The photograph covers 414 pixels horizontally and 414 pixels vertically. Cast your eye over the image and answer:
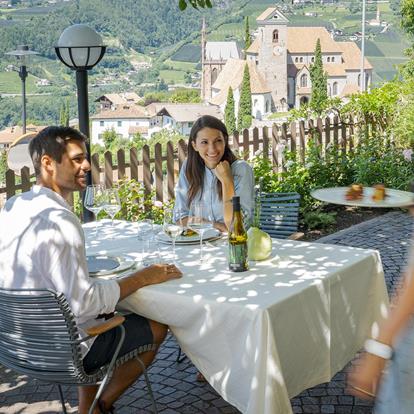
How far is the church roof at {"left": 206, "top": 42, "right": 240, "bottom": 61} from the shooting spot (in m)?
128

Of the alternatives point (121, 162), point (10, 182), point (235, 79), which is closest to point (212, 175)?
point (10, 182)

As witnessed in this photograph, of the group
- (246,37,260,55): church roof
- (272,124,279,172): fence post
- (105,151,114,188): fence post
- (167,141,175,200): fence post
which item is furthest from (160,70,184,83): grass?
(105,151,114,188): fence post

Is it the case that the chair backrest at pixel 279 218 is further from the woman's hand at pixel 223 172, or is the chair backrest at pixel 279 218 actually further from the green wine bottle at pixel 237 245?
the green wine bottle at pixel 237 245

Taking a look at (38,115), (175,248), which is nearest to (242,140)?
(175,248)

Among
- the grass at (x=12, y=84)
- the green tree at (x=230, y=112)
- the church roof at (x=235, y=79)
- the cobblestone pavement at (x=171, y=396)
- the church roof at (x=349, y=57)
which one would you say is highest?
the church roof at (x=349, y=57)

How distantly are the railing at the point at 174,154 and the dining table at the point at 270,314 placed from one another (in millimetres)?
3551

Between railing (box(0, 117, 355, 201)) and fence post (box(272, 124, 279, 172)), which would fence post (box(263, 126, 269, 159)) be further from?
fence post (box(272, 124, 279, 172))

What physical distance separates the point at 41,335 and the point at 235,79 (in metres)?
111

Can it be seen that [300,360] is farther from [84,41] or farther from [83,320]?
[84,41]

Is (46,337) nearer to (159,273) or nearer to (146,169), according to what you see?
(159,273)

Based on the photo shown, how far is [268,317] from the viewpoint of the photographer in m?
2.55

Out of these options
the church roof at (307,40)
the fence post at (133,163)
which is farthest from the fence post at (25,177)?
the church roof at (307,40)

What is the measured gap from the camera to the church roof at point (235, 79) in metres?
110

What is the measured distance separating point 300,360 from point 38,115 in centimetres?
6980
